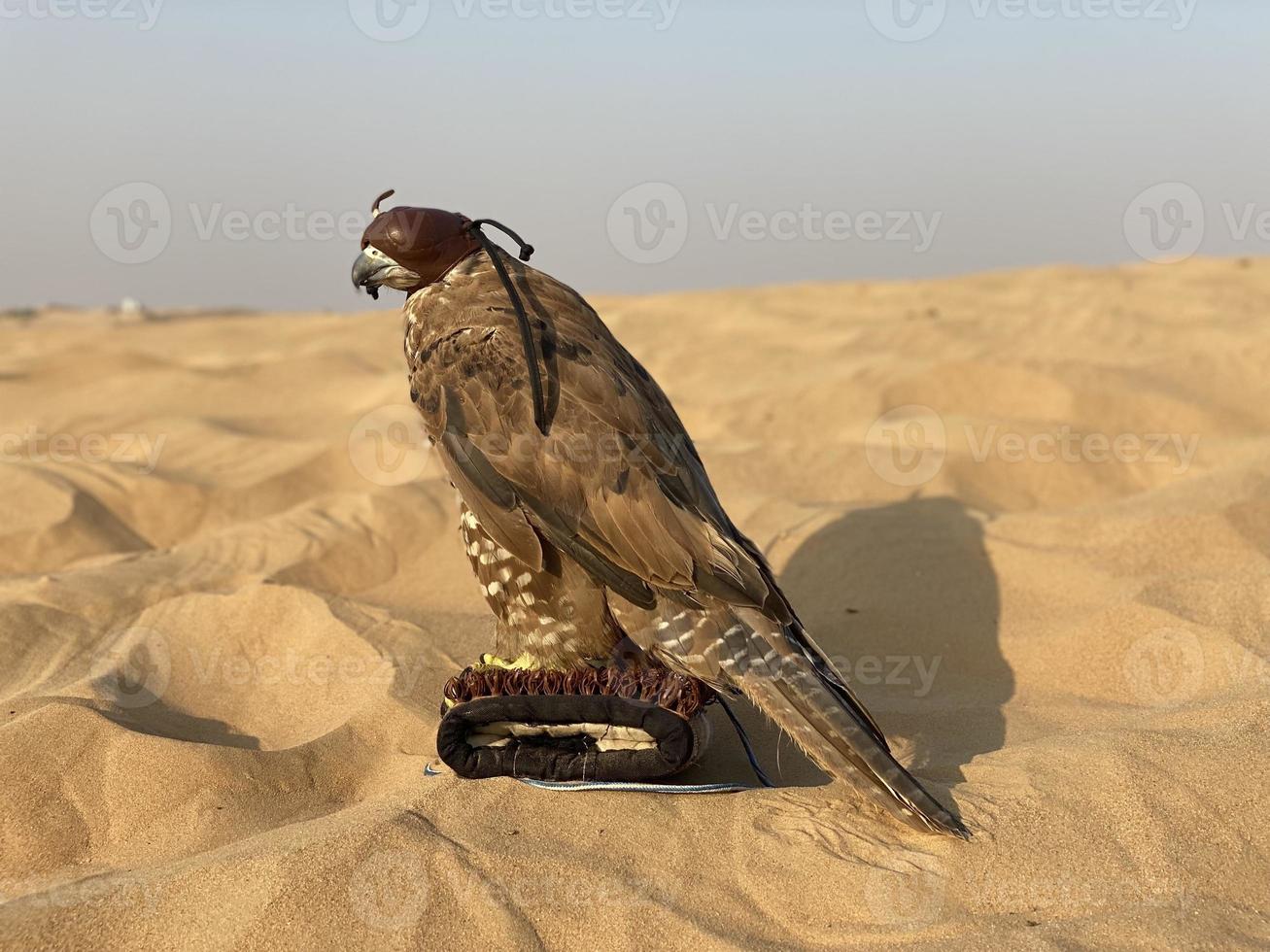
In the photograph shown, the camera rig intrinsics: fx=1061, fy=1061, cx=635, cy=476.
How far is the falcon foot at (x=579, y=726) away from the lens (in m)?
2.92

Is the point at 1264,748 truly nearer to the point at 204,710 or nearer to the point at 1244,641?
the point at 1244,641

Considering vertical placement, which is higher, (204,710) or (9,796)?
(9,796)

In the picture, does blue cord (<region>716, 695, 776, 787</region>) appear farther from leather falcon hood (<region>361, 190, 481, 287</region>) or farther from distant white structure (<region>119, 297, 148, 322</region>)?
distant white structure (<region>119, 297, 148, 322</region>)

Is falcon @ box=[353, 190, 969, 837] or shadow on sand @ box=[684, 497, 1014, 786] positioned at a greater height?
falcon @ box=[353, 190, 969, 837]

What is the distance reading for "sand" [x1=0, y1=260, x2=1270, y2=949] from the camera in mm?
2352

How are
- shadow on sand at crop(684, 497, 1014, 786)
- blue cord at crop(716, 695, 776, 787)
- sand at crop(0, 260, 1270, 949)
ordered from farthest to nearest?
shadow on sand at crop(684, 497, 1014, 786), blue cord at crop(716, 695, 776, 787), sand at crop(0, 260, 1270, 949)

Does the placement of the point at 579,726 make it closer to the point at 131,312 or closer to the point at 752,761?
the point at 752,761

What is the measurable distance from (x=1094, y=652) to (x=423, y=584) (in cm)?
293

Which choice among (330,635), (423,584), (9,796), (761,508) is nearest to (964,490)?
(761,508)

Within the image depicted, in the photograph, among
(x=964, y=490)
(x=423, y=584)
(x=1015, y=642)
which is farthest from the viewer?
(x=964, y=490)

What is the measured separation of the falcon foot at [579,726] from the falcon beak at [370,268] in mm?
1231

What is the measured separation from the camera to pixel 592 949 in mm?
2232

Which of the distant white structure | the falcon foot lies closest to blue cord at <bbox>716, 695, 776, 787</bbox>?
the falcon foot

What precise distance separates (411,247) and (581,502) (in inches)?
35.5
